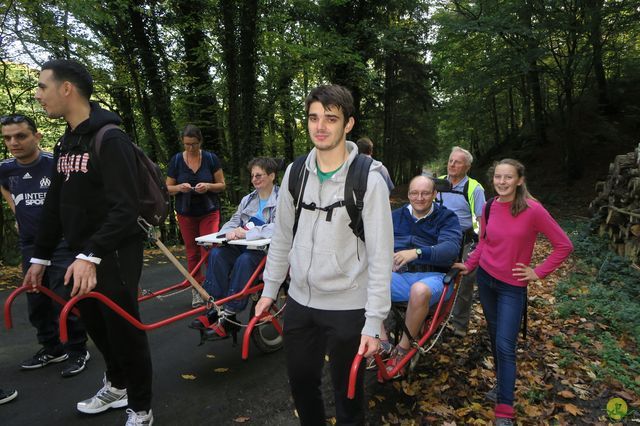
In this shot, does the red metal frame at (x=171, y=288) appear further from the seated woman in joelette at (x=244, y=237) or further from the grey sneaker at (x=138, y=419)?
Result: the grey sneaker at (x=138, y=419)

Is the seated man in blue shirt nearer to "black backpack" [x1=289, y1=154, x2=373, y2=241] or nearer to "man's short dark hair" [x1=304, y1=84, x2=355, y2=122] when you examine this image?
"black backpack" [x1=289, y1=154, x2=373, y2=241]

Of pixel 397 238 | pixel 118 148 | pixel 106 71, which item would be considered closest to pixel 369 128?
pixel 106 71

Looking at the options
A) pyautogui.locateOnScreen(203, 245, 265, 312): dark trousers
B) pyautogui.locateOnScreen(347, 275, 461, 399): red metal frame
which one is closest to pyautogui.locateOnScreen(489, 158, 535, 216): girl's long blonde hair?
pyautogui.locateOnScreen(347, 275, 461, 399): red metal frame

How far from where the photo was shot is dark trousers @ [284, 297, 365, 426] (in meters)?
2.11

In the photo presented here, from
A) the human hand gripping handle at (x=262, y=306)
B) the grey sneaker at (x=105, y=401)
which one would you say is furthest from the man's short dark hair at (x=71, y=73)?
the grey sneaker at (x=105, y=401)

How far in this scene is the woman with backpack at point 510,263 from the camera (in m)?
3.06

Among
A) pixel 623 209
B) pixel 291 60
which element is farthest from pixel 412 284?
pixel 291 60

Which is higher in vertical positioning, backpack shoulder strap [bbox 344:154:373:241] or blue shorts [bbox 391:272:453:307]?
backpack shoulder strap [bbox 344:154:373:241]

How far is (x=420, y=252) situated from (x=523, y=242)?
2.87 ft

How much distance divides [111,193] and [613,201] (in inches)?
401

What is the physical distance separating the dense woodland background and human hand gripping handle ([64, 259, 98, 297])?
7686 millimetres

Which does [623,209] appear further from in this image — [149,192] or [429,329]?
[149,192]
